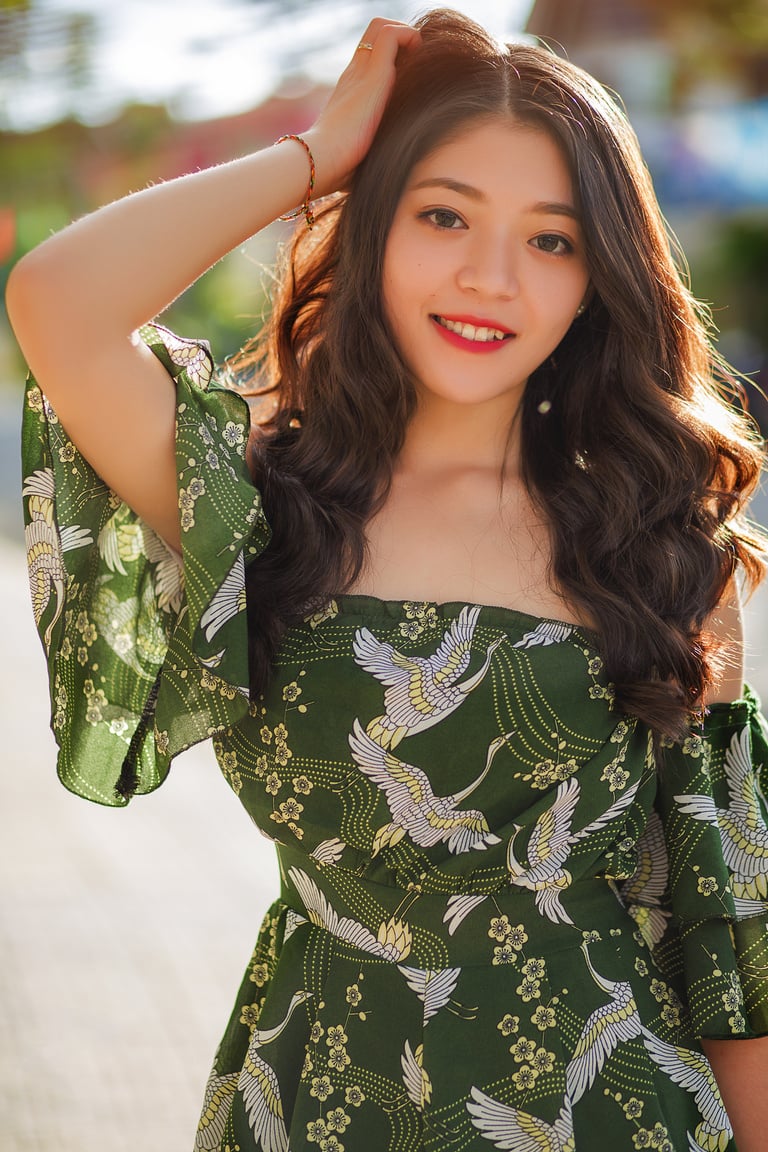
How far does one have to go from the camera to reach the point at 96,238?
1.50 metres

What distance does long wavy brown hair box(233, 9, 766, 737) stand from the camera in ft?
5.52

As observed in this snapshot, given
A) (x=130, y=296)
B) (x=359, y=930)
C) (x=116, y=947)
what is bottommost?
(x=116, y=947)

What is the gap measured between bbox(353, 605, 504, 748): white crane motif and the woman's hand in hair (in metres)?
0.67

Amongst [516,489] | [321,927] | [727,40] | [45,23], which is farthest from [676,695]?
[727,40]

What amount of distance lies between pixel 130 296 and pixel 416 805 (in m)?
0.72

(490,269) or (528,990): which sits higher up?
(490,269)

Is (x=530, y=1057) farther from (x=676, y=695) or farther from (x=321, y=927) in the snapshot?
(x=676, y=695)

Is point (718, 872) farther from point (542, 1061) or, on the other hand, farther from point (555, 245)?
point (555, 245)

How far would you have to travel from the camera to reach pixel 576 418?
196 cm

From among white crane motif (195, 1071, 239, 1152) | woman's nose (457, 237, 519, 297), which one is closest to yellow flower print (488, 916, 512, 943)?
white crane motif (195, 1071, 239, 1152)

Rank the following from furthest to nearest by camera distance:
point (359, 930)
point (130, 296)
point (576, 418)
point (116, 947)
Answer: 1. point (116, 947)
2. point (576, 418)
3. point (359, 930)
4. point (130, 296)

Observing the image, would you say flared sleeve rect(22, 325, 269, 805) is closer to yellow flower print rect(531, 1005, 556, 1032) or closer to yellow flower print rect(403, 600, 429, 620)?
yellow flower print rect(403, 600, 429, 620)

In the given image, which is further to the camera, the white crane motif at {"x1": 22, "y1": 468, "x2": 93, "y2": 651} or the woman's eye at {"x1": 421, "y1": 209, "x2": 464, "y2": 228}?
the woman's eye at {"x1": 421, "y1": 209, "x2": 464, "y2": 228}

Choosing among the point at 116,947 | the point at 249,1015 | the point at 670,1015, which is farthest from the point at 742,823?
the point at 116,947
